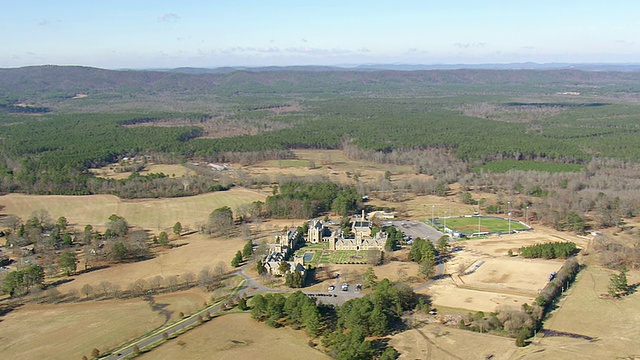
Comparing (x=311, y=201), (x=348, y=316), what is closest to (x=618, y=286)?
(x=348, y=316)

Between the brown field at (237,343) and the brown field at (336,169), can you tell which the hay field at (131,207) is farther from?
the brown field at (237,343)

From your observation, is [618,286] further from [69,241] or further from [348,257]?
[69,241]

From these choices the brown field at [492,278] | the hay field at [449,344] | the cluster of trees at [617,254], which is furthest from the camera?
the cluster of trees at [617,254]

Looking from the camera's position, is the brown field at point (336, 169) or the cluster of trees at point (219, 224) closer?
the cluster of trees at point (219, 224)

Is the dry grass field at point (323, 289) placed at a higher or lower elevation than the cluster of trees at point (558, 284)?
lower

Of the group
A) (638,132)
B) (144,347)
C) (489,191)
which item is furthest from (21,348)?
(638,132)

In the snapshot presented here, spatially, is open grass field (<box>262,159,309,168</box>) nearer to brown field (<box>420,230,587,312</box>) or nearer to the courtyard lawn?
the courtyard lawn

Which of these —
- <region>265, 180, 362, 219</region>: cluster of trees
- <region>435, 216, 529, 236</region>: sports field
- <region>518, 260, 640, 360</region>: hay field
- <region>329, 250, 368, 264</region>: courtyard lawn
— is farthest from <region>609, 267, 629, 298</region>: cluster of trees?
<region>265, 180, 362, 219</region>: cluster of trees

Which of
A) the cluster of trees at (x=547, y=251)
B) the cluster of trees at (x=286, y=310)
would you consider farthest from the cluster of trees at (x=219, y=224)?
the cluster of trees at (x=547, y=251)
